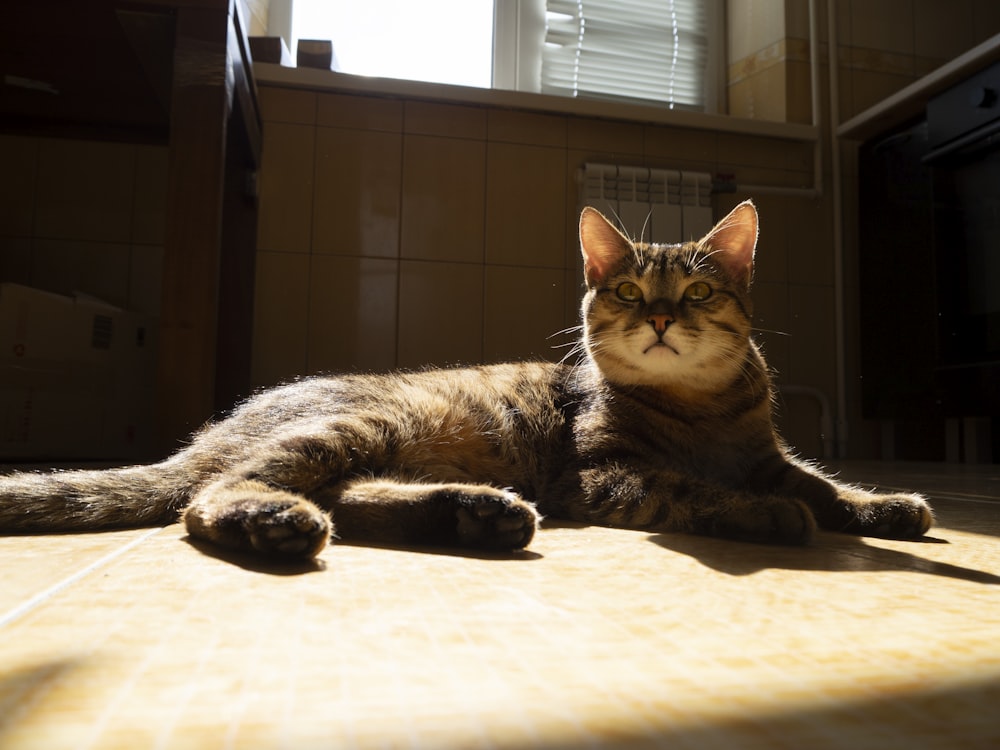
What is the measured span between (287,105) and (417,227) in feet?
2.37

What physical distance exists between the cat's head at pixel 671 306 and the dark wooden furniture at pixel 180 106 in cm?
80

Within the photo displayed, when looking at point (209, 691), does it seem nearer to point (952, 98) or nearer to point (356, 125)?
point (356, 125)

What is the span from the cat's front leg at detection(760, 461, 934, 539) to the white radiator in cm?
225

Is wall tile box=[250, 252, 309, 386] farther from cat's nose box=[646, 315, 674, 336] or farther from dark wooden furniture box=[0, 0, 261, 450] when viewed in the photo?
cat's nose box=[646, 315, 674, 336]

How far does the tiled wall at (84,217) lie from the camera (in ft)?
10.0

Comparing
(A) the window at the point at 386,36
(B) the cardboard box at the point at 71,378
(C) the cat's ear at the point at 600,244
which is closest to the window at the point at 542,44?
(A) the window at the point at 386,36

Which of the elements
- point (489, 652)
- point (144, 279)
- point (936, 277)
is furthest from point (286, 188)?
point (489, 652)

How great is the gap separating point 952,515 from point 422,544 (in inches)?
39.3

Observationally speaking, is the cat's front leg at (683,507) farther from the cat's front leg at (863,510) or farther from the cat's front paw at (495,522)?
the cat's front paw at (495,522)

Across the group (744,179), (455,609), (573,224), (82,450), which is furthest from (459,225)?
(455,609)

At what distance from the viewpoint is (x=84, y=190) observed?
3.11 meters

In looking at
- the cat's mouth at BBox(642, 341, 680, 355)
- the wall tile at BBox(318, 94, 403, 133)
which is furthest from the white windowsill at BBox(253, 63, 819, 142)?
the cat's mouth at BBox(642, 341, 680, 355)

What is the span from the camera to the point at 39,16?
6.25ft

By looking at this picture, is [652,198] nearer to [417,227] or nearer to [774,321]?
[774,321]
